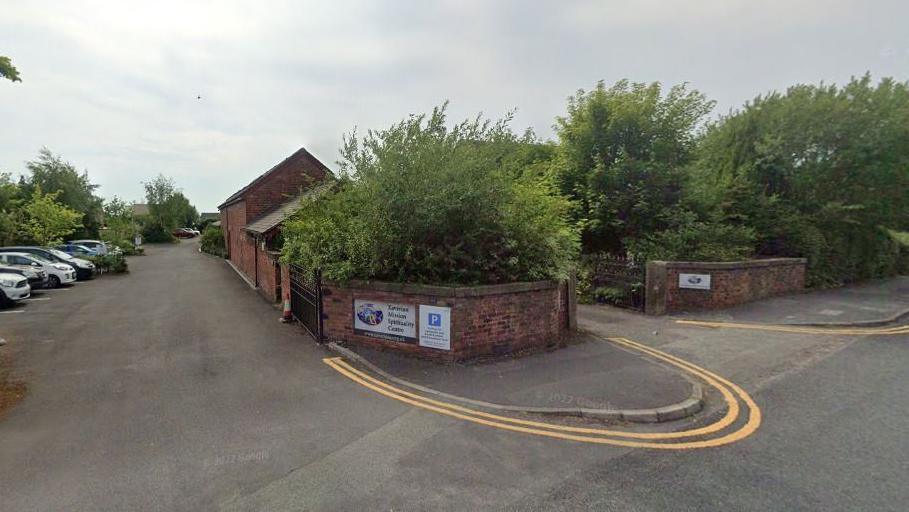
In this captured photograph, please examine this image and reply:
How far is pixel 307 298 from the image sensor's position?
9.27 metres

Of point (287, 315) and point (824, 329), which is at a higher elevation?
point (287, 315)

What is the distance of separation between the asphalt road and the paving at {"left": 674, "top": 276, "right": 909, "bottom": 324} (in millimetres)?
2948

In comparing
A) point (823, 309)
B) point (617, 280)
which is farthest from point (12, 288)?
point (823, 309)

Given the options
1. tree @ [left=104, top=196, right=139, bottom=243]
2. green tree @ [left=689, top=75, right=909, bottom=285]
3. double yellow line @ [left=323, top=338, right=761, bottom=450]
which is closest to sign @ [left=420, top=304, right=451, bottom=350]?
double yellow line @ [left=323, top=338, right=761, bottom=450]

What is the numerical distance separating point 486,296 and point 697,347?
458cm

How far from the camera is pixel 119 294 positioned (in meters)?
15.6

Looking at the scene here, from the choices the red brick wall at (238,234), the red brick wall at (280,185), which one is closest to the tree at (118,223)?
the red brick wall at (238,234)

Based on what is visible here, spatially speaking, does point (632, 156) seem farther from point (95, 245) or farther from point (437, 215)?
point (95, 245)

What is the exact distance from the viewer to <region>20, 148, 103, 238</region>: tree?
3658 centimetres

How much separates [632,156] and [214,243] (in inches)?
1426

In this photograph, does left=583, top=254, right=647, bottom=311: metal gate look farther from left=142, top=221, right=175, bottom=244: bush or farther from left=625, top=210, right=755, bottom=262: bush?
left=142, top=221, right=175, bottom=244: bush

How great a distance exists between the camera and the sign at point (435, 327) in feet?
22.2

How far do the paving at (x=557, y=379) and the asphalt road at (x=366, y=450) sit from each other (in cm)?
89

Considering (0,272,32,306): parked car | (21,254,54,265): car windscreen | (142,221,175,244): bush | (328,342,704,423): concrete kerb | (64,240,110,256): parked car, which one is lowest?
(328,342,704,423): concrete kerb
